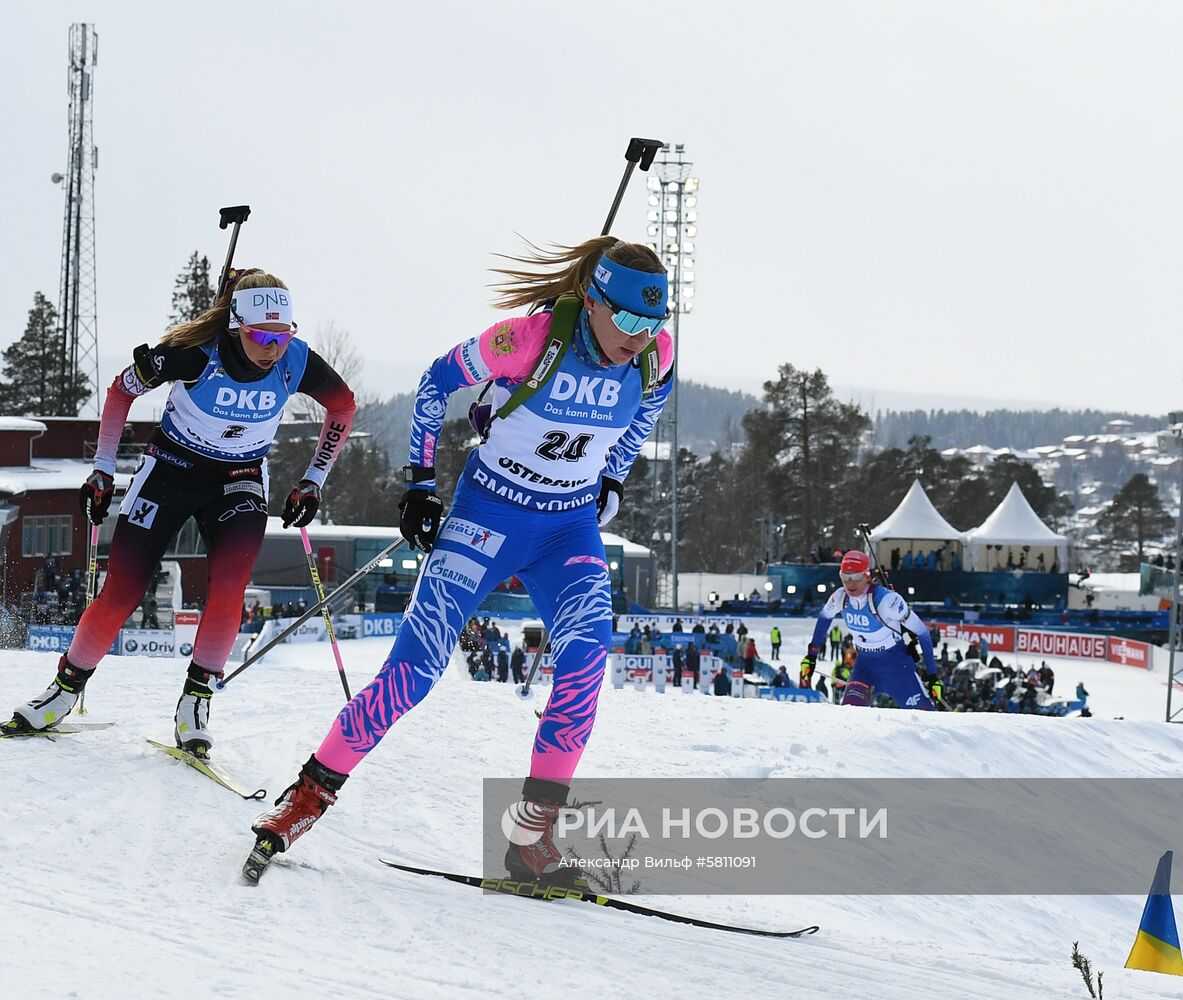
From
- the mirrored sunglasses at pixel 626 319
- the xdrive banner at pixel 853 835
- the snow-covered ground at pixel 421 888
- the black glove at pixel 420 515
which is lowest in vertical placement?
the xdrive banner at pixel 853 835

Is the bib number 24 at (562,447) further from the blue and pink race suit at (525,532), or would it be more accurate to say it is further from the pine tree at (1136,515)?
the pine tree at (1136,515)

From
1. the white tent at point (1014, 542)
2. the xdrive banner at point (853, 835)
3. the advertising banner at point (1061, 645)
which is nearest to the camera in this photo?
the xdrive banner at point (853, 835)

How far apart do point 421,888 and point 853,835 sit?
9.44 ft

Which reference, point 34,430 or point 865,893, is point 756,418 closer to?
point 34,430

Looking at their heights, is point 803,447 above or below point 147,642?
above

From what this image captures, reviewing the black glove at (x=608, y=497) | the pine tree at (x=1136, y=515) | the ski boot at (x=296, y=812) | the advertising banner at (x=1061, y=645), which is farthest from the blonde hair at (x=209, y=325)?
the pine tree at (x=1136, y=515)

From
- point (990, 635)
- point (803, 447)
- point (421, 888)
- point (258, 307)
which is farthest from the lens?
point (803, 447)

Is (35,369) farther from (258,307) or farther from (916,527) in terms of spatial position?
(258,307)

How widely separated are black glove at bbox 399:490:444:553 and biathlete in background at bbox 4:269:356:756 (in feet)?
4.59

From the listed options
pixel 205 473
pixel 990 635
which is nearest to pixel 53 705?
pixel 205 473

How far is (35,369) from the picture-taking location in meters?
58.8

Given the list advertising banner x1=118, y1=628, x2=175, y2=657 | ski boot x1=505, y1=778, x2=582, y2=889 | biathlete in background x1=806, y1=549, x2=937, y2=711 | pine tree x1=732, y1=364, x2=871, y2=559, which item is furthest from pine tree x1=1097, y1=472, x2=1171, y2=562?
ski boot x1=505, y1=778, x2=582, y2=889

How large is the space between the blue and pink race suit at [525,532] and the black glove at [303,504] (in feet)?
4.51

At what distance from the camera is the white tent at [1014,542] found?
137 ft
